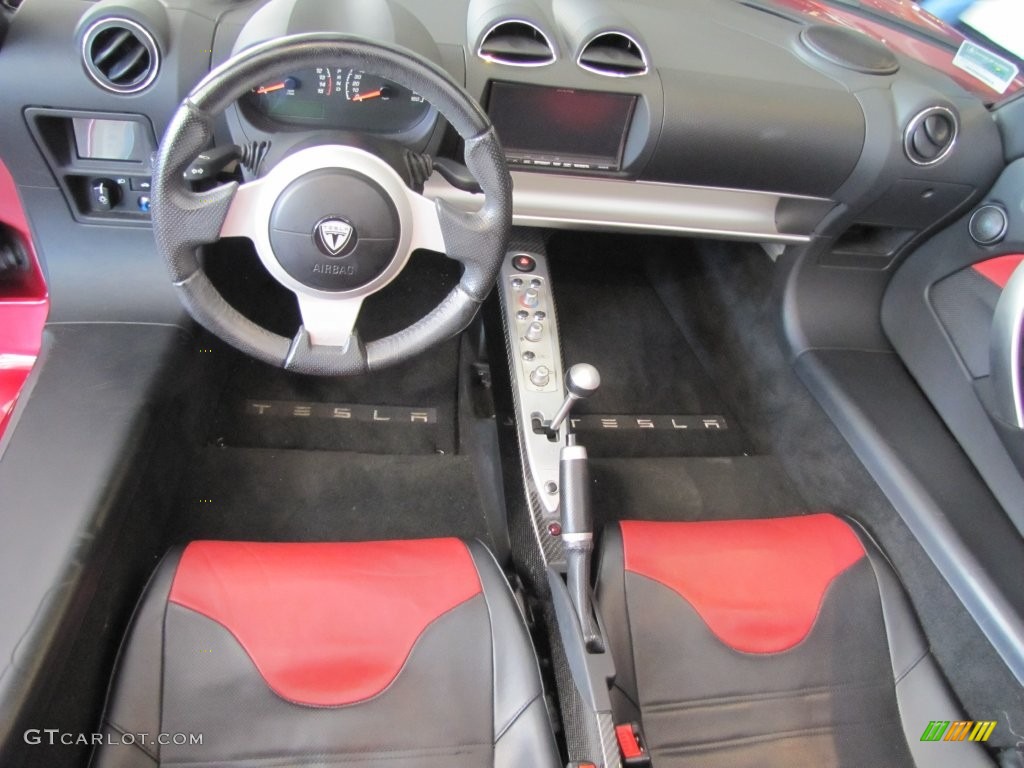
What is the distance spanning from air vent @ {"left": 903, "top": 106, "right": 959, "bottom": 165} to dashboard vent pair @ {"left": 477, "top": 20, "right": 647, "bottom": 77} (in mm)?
537

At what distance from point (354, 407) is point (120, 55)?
0.87 meters

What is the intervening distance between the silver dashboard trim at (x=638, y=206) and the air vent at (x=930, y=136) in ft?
0.68

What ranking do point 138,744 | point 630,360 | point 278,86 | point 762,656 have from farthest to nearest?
point 630,360 → point 762,656 → point 278,86 → point 138,744

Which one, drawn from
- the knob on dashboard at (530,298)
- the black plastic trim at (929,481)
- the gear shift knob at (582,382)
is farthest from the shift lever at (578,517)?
the black plastic trim at (929,481)

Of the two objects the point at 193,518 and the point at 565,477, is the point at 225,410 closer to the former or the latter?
the point at 193,518

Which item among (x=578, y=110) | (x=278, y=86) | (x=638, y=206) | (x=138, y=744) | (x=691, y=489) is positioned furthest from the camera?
(x=691, y=489)

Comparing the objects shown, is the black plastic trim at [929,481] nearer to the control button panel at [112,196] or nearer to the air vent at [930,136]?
the air vent at [930,136]

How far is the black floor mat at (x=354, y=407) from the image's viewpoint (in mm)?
1658

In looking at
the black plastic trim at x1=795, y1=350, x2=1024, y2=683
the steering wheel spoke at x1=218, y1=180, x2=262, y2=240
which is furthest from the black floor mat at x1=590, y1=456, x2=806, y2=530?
the steering wheel spoke at x1=218, y1=180, x2=262, y2=240

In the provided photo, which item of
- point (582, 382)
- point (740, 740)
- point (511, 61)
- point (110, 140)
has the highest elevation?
point (511, 61)

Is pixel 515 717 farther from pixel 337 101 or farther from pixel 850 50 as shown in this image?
pixel 850 50

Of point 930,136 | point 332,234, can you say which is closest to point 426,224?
point 332,234

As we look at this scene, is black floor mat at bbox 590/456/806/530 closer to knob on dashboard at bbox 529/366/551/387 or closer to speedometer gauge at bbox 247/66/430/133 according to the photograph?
knob on dashboard at bbox 529/366/551/387

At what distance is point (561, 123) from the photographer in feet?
4.24
